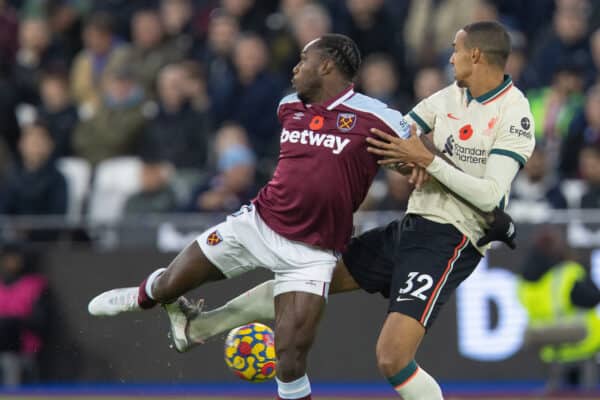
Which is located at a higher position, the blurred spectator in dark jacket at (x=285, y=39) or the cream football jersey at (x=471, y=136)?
the cream football jersey at (x=471, y=136)

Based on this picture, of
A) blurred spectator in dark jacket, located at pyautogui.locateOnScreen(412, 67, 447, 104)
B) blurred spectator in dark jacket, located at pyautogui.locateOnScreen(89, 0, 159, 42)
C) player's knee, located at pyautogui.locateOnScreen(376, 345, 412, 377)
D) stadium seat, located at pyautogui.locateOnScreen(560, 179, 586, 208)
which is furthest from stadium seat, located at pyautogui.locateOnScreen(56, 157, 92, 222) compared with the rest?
player's knee, located at pyautogui.locateOnScreen(376, 345, 412, 377)

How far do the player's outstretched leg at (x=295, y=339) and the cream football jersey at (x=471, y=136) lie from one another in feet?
2.64

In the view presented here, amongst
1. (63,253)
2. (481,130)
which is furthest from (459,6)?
(481,130)

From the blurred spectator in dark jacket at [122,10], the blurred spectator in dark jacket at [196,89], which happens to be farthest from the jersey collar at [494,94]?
the blurred spectator in dark jacket at [122,10]

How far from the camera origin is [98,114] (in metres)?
13.9

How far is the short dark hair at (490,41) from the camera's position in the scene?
24.1 feet

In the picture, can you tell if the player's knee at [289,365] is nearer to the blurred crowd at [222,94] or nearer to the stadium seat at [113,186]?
the blurred crowd at [222,94]

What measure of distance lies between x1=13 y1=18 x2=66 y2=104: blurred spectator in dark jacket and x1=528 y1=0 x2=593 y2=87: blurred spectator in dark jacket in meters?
5.04

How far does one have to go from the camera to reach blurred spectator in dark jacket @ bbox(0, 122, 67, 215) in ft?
42.3

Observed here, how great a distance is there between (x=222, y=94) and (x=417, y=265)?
264 inches

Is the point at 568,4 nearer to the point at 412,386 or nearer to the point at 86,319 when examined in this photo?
the point at 86,319

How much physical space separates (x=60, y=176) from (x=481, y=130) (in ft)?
21.4

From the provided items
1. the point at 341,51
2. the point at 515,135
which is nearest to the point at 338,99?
the point at 341,51

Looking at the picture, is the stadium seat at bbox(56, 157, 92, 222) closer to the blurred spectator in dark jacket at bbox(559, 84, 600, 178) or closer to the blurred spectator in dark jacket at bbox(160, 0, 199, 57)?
the blurred spectator in dark jacket at bbox(160, 0, 199, 57)
